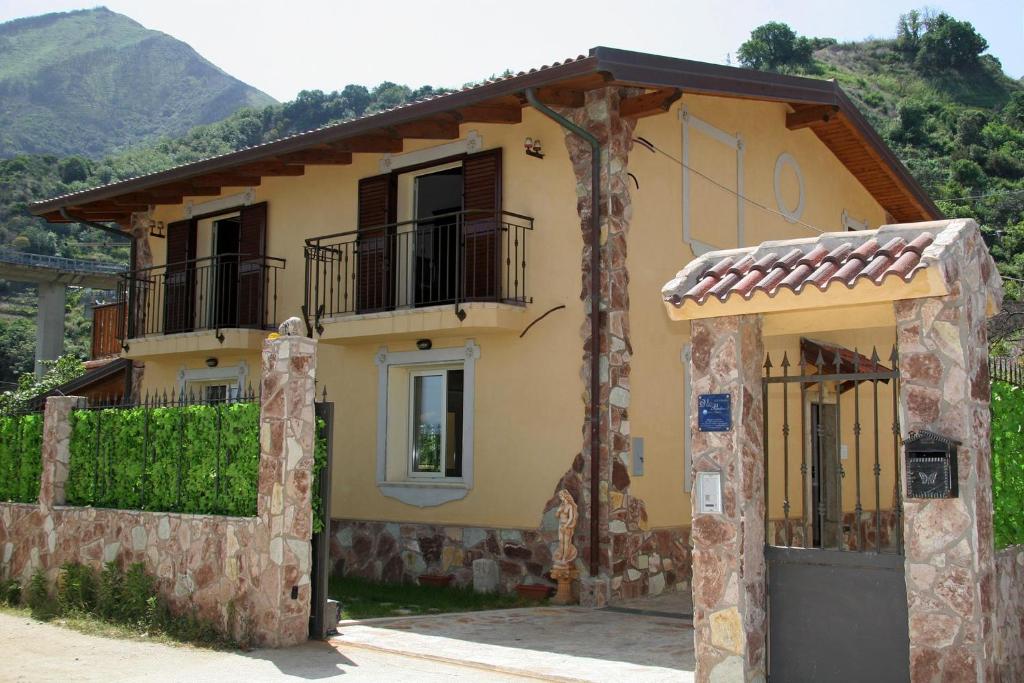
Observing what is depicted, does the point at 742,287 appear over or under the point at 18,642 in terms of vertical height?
over

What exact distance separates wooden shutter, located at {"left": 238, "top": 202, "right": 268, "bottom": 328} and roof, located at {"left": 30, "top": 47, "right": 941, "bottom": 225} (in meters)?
0.52

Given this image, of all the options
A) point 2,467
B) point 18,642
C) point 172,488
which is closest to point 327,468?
point 172,488

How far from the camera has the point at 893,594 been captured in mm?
5988

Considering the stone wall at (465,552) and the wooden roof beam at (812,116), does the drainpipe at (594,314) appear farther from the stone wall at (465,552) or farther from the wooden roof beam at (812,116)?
the wooden roof beam at (812,116)

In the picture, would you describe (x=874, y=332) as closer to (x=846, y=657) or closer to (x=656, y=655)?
(x=656, y=655)

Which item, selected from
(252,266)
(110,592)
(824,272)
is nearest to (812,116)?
(252,266)

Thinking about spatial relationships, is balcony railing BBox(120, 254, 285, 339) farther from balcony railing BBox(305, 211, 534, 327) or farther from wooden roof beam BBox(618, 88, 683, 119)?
wooden roof beam BBox(618, 88, 683, 119)

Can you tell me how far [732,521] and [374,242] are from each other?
815 cm

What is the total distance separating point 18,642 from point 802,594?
6.31m

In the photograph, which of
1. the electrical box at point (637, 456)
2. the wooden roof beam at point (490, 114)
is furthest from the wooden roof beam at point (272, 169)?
the electrical box at point (637, 456)

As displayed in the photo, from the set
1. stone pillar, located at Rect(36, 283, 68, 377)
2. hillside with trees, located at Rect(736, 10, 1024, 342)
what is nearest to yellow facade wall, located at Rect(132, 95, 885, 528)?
hillside with trees, located at Rect(736, 10, 1024, 342)

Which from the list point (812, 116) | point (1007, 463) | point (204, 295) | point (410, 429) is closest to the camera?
point (1007, 463)

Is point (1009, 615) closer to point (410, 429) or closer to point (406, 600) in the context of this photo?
point (406, 600)

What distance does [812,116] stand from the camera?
14.2 m
